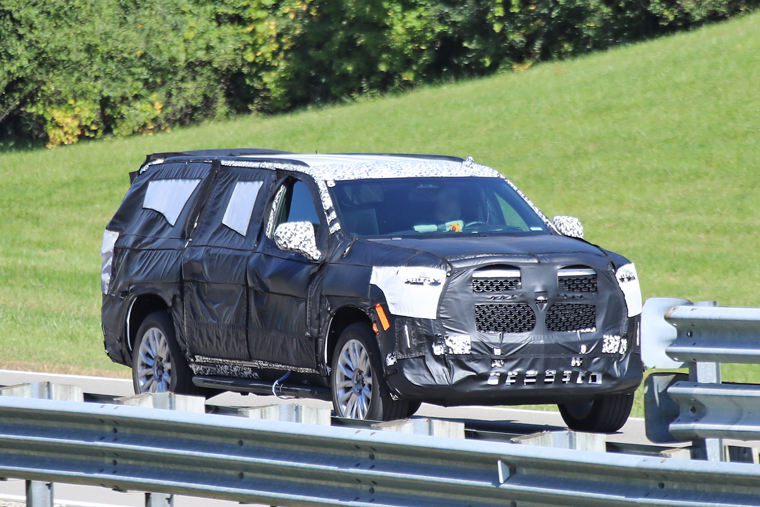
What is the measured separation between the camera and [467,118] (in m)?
38.8

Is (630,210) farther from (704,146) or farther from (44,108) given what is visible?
(44,108)

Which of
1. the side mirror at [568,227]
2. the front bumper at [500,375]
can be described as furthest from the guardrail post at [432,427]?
the side mirror at [568,227]

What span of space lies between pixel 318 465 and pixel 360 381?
10.4 ft

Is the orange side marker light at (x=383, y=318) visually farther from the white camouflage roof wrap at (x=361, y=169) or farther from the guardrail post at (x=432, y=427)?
the guardrail post at (x=432, y=427)

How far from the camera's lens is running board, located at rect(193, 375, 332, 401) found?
Answer: 9.28 meters

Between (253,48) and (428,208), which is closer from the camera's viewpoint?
(428,208)

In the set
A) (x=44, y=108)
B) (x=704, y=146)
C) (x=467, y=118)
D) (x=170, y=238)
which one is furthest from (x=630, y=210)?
(x=44, y=108)

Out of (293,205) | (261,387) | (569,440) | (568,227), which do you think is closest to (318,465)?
(569,440)

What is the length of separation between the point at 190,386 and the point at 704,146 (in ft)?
74.1

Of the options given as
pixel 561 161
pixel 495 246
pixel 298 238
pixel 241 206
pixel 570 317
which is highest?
pixel 561 161

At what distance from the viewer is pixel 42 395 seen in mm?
6895

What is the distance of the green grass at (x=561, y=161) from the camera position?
21594 millimetres

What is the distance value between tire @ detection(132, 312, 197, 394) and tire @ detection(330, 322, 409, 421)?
2.09 meters

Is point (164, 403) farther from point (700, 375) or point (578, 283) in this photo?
point (578, 283)
